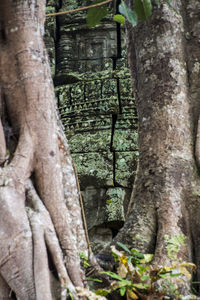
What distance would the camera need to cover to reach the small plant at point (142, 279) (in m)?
1.87

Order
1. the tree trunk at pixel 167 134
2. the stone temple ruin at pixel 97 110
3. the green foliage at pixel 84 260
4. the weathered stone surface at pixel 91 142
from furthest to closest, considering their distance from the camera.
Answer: the weathered stone surface at pixel 91 142 < the stone temple ruin at pixel 97 110 < the tree trunk at pixel 167 134 < the green foliage at pixel 84 260

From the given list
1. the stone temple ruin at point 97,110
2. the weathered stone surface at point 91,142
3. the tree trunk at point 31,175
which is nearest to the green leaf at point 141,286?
the tree trunk at point 31,175

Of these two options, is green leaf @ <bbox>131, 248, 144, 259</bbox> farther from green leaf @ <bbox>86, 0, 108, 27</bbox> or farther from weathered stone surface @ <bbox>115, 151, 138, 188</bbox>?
weathered stone surface @ <bbox>115, 151, 138, 188</bbox>

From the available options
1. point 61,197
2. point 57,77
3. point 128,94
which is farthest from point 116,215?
point 61,197

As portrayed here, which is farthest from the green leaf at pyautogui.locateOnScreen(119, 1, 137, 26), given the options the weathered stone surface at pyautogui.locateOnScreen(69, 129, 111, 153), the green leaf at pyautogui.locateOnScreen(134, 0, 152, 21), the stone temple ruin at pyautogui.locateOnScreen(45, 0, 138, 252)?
the weathered stone surface at pyautogui.locateOnScreen(69, 129, 111, 153)

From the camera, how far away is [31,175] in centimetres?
191

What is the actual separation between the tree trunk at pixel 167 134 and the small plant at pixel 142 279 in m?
0.17

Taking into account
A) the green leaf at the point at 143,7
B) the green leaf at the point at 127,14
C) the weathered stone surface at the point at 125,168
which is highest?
the green leaf at the point at 143,7

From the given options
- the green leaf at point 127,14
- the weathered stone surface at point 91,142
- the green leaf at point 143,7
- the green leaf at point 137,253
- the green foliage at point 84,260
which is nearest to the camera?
the green leaf at point 127,14

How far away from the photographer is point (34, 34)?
2.04 metres

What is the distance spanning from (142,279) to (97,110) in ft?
12.4

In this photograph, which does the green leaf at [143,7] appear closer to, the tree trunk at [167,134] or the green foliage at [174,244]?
the tree trunk at [167,134]

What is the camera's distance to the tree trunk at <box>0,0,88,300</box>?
1688 millimetres

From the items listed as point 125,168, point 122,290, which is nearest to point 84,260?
point 122,290
